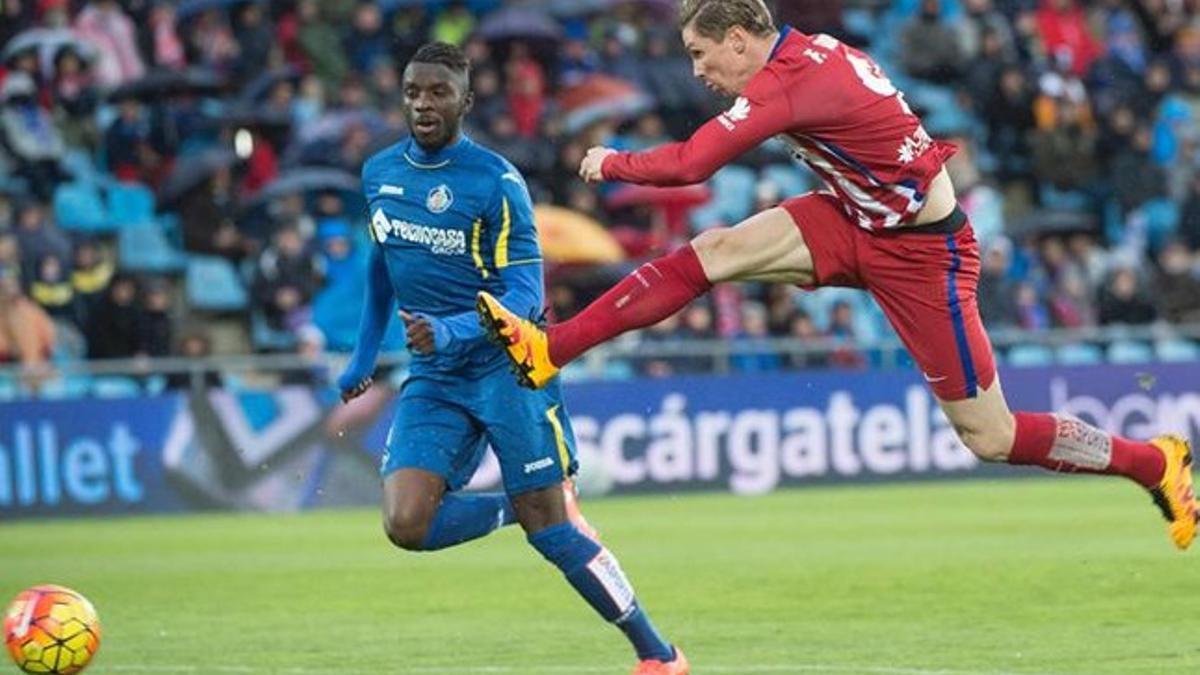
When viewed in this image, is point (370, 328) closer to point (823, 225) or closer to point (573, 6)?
point (823, 225)

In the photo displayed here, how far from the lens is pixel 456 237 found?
11344mm

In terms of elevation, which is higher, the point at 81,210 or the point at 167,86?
the point at 167,86

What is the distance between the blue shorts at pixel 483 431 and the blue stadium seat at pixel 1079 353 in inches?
516

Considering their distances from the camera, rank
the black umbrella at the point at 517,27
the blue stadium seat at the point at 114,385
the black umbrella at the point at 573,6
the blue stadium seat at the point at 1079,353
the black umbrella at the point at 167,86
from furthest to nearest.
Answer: the black umbrella at the point at 573,6 → the black umbrella at the point at 517,27 → the black umbrella at the point at 167,86 → the blue stadium seat at the point at 1079,353 → the blue stadium seat at the point at 114,385

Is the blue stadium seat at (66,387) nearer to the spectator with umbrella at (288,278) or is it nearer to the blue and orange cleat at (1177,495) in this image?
the spectator with umbrella at (288,278)

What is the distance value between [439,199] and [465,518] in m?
1.34

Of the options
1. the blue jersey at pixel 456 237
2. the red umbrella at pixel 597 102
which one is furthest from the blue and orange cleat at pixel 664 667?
the red umbrella at pixel 597 102

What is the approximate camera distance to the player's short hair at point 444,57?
11.3 metres

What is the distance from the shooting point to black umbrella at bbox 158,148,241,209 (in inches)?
968

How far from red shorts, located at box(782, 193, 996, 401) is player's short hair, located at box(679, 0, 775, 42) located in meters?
0.81

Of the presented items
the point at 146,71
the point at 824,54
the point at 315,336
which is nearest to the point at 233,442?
the point at 315,336

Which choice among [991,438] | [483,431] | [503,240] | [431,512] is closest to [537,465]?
[483,431]

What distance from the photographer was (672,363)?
23656mm

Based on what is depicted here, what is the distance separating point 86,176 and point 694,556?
31.2 ft
